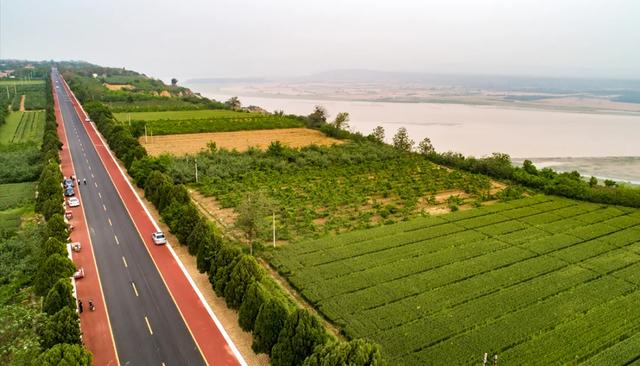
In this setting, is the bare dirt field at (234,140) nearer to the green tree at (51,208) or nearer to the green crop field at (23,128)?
the green crop field at (23,128)

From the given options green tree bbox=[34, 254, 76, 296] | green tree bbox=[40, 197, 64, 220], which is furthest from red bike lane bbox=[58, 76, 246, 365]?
green tree bbox=[40, 197, 64, 220]

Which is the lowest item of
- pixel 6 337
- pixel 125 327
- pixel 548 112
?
pixel 125 327

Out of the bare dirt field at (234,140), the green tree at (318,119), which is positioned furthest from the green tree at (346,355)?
the green tree at (318,119)

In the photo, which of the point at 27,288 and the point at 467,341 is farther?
the point at 27,288

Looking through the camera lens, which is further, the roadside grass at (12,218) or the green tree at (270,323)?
the roadside grass at (12,218)

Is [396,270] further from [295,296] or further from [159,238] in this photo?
[159,238]

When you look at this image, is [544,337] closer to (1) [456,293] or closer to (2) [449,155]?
(1) [456,293]

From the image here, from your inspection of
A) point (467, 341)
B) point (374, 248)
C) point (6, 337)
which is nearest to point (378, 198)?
point (374, 248)
